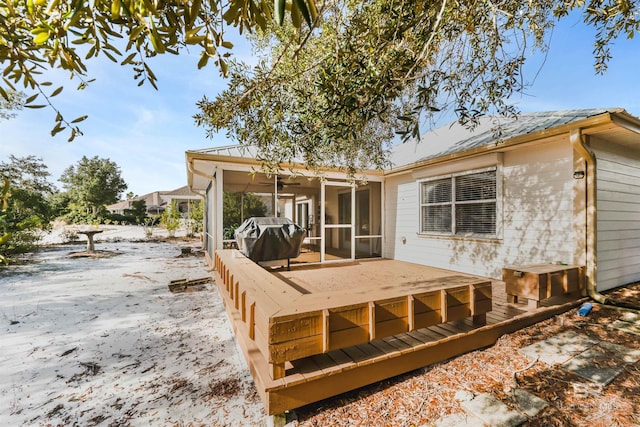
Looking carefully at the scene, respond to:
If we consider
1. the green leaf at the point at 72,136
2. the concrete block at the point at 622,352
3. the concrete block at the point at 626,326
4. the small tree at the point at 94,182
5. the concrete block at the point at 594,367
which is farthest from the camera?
the small tree at the point at 94,182

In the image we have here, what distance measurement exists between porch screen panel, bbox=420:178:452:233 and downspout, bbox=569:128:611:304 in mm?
2416

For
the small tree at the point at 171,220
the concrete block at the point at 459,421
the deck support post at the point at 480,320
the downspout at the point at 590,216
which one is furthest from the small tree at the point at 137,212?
the downspout at the point at 590,216

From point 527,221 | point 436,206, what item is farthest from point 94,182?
point 527,221

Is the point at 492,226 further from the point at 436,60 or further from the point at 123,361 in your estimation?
the point at 123,361

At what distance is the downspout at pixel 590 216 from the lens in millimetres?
3889

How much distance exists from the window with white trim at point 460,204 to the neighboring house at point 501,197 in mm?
22

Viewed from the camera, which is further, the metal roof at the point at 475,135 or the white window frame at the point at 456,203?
the white window frame at the point at 456,203

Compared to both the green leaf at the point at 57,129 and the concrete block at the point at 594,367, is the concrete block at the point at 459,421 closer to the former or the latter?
the concrete block at the point at 594,367

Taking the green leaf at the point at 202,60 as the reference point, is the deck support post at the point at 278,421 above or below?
below

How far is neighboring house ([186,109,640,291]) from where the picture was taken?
4090 millimetres

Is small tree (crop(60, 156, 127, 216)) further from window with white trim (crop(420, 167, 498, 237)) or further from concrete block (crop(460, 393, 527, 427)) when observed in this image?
concrete block (crop(460, 393, 527, 427))

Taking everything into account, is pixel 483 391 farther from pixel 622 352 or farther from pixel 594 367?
pixel 622 352

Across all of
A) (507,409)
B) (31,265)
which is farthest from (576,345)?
(31,265)

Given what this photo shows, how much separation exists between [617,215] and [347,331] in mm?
5622
